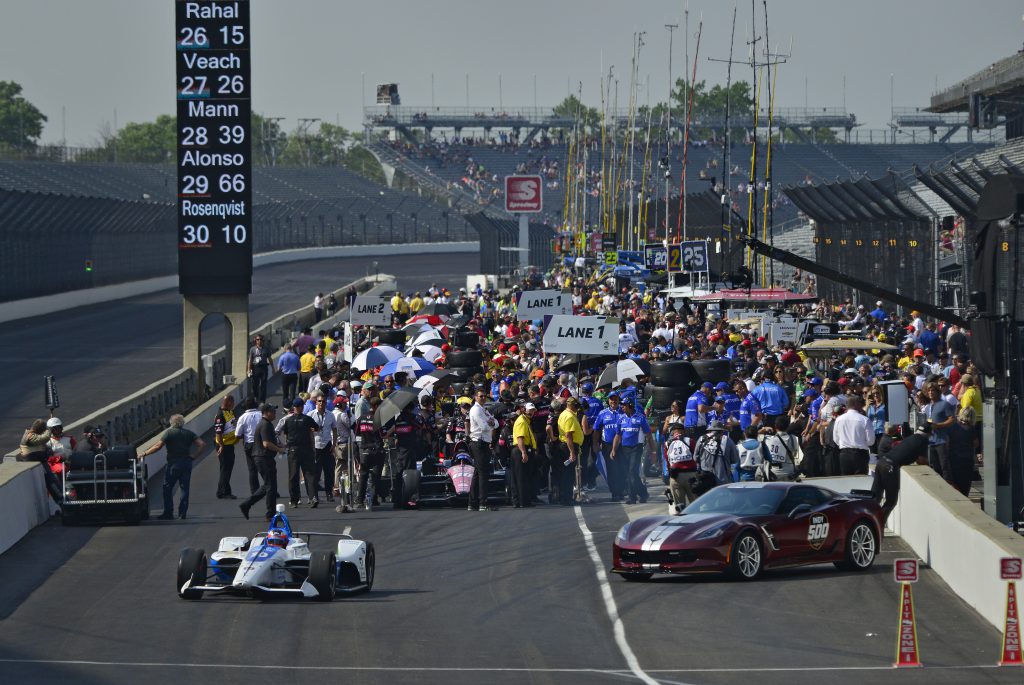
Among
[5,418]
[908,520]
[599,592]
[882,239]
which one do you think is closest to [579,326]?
[908,520]

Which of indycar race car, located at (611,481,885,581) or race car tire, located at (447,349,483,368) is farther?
race car tire, located at (447,349,483,368)

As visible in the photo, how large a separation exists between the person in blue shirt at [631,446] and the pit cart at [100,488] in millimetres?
6060

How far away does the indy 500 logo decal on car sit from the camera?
52.4 feet

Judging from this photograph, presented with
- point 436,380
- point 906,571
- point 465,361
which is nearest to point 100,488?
point 436,380

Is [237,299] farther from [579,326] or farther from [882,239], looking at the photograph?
[882,239]

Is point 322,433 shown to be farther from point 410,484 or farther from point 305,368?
point 305,368

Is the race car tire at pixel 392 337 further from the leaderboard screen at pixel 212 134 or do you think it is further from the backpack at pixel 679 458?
the backpack at pixel 679 458

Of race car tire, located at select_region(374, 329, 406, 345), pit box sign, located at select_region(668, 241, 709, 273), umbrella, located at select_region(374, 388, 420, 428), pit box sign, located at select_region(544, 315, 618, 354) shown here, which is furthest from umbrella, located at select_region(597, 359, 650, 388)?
pit box sign, located at select_region(668, 241, 709, 273)

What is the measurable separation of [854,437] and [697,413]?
335 cm

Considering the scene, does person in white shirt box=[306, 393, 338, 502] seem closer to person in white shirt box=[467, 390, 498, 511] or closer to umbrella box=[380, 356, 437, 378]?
person in white shirt box=[467, 390, 498, 511]

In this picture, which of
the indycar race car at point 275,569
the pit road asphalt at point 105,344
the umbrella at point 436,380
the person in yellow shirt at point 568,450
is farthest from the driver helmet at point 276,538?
the pit road asphalt at point 105,344

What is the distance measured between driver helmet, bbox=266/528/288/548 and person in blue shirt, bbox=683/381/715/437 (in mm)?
7903

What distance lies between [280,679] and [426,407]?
10.9 metres

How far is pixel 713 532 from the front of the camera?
613 inches
